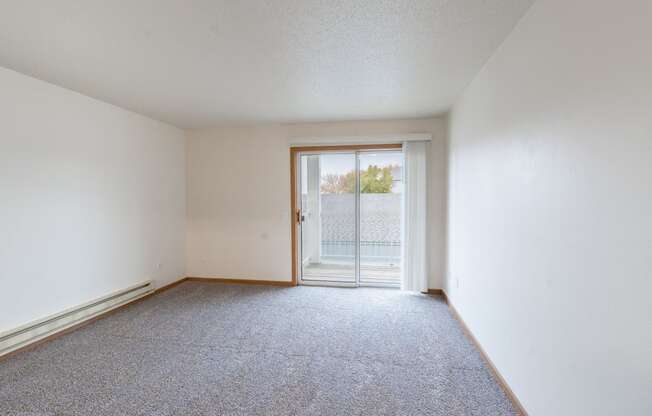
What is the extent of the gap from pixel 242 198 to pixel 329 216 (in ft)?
4.66

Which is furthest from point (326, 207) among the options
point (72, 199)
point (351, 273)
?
point (72, 199)

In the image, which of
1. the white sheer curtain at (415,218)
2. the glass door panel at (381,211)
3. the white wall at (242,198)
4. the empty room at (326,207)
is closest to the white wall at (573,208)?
the empty room at (326,207)

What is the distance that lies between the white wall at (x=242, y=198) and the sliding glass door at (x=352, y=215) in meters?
0.32

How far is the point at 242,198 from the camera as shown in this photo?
4.30m

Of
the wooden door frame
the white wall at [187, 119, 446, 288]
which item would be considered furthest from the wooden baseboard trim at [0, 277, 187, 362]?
the wooden door frame

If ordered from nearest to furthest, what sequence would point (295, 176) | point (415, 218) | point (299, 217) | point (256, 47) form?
point (256, 47) < point (415, 218) < point (295, 176) < point (299, 217)

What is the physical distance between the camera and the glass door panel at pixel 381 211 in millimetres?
4105

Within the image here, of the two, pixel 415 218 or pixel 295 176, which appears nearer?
pixel 415 218

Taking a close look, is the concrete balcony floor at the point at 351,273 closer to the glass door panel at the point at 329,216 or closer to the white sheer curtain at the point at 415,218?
the glass door panel at the point at 329,216

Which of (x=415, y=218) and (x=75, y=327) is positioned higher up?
(x=415, y=218)

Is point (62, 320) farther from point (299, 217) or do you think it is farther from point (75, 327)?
point (299, 217)

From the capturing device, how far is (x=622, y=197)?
959 millimetres

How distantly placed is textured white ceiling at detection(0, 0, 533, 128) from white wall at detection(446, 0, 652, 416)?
455 mm

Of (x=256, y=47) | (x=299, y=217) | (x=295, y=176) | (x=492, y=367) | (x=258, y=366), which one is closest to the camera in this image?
(x=256, y=47)
